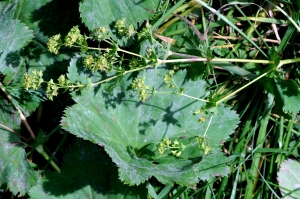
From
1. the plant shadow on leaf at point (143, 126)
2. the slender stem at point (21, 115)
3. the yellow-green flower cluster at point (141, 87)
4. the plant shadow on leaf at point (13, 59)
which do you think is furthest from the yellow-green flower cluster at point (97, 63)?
the slender stem at point (21, 115)

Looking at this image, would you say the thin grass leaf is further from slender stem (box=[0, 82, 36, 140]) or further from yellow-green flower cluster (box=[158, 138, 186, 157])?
slender stem (box=[0, 82, 36, 140])

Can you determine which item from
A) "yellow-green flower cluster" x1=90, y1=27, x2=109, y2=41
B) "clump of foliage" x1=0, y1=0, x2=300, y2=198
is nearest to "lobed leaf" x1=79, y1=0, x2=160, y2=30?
"clump of foliage" x1=0, y1=0, x2=300, y2=198

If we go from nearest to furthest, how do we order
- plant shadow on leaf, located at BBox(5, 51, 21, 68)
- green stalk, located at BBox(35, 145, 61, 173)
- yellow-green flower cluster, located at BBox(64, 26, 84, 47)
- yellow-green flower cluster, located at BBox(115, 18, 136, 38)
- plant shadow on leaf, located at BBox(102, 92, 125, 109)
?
yellow-green flower cluster, located at BBox(64, 26, 84, 47)
yellow-green flower cluster, located at BBox(115, 18, 136, 38)
plant shadow on leaf, located at BBox(102, 92, 125, 109)
plant shadow on leaf, located at BBox(5, 51, 21, 68)
green stalk, located at BBox(35, 145, 61, 173)

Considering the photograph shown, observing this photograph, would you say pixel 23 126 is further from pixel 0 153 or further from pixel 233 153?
pixel 233 153

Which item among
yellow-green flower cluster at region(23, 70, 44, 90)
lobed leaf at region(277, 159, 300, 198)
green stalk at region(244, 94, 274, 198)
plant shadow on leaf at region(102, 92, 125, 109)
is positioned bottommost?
lobed leaf at region(277, 159, 300, 198)

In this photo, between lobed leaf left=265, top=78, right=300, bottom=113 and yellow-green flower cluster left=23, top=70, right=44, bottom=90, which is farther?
lobed leaf left=265, top=78, right=300, bottom=113

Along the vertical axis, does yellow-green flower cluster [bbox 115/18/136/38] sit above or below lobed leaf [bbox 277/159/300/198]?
above

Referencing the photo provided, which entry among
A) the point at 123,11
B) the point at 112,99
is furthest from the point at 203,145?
the point at 123,11
